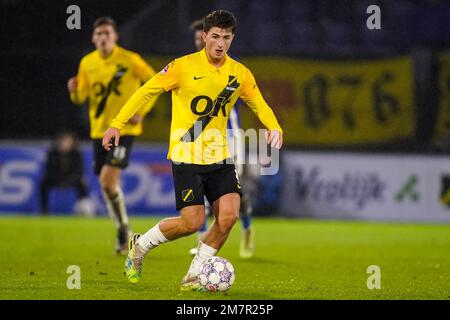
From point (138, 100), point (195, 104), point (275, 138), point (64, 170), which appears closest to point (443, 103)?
point (64, 170)

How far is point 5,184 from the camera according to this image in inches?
718

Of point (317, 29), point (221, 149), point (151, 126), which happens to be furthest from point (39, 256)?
point (317, 29)

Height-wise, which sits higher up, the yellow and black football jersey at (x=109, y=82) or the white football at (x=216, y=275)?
the yellow and black football jersey at (x=109, y=82)

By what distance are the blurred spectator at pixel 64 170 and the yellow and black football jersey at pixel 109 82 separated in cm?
664

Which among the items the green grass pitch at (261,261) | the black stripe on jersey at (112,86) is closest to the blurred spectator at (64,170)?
the green grass pitch at (261,261)

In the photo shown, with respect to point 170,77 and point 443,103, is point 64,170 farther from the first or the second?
point 170,77

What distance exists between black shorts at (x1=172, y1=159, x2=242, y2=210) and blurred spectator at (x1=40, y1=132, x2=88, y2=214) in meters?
10.4

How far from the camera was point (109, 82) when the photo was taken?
11664 millimetres

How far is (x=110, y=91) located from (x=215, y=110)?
384 cm

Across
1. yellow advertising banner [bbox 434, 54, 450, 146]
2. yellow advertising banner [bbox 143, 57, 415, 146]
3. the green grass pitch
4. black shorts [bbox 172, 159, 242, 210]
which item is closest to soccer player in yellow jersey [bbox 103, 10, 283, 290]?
black shorts [bbox 172, 159, 242, 210]

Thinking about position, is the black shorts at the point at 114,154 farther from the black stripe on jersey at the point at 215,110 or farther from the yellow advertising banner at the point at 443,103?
the yellow advertising banner at the point at 443,103

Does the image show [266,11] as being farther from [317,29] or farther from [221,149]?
[221,149]

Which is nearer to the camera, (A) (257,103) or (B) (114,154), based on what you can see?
(A) (257,103)

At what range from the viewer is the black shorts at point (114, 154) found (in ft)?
37.7
